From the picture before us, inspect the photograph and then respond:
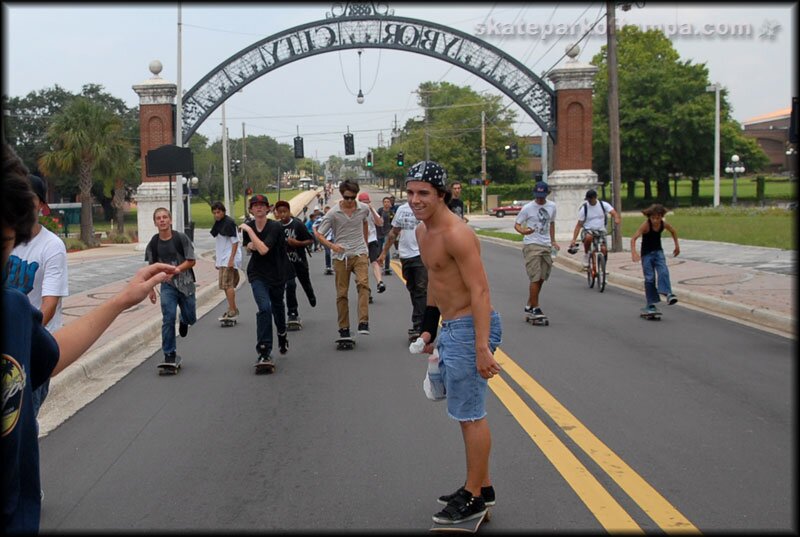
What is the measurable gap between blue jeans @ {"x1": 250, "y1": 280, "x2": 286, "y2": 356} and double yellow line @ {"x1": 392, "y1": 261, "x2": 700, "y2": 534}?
2.57m

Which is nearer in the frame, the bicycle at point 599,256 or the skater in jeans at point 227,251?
the skater in jeans at point 227,251

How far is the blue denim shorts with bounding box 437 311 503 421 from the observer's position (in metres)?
4.59

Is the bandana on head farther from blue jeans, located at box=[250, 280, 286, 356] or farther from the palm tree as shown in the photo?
the palm tree

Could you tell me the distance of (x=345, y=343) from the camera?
34.5 ft

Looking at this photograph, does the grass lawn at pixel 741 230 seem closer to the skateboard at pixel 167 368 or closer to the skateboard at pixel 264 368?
the skateboard at pixel 264 368

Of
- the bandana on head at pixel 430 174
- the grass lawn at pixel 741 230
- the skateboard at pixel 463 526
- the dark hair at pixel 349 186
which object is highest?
the dark hair at pixel 349 186

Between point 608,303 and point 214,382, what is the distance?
8.22 metres

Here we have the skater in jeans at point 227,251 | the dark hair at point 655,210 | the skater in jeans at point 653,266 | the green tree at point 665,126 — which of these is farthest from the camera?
the green tree at point 665,126

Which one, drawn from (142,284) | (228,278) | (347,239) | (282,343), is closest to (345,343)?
(282,343)

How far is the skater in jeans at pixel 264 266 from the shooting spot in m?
9.13

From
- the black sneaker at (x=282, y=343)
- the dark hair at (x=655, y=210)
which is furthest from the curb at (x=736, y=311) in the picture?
the black sneaker at (x=282, y=343)

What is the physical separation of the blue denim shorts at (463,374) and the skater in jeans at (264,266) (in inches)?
187

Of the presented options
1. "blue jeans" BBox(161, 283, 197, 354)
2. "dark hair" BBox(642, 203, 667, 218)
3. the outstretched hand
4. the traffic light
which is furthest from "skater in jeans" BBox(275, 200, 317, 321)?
the traffic light

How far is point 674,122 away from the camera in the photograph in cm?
6338
